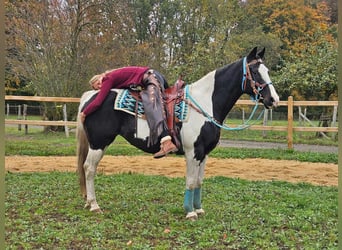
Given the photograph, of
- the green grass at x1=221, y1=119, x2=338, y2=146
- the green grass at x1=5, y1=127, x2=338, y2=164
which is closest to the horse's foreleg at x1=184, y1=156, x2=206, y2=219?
the green grass at x1=5, y1=127, x2=338, y2=164

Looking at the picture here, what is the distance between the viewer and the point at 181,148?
398 centimetres

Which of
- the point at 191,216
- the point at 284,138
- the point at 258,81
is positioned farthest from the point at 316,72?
the point at 191,216

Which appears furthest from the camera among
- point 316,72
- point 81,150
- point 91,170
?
point 316,72

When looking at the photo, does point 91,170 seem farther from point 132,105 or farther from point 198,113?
point 198,113

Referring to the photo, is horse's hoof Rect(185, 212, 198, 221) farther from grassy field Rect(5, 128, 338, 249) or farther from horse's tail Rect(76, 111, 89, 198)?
horse's tail Rect(76, 111, 89, 198)

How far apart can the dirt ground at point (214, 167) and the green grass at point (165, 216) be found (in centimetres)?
70

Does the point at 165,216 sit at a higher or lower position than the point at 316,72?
lower

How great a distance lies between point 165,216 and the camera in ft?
13.1

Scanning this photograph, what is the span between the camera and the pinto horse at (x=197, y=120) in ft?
12.7

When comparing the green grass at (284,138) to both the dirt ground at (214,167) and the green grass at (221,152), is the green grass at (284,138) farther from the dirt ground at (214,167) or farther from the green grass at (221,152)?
the dirt ground at (214,167)

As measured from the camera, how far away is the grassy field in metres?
3.23

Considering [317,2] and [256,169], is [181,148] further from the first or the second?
[317,2]

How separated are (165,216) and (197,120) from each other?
1077 mm

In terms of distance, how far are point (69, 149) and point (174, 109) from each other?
17.3 feet
